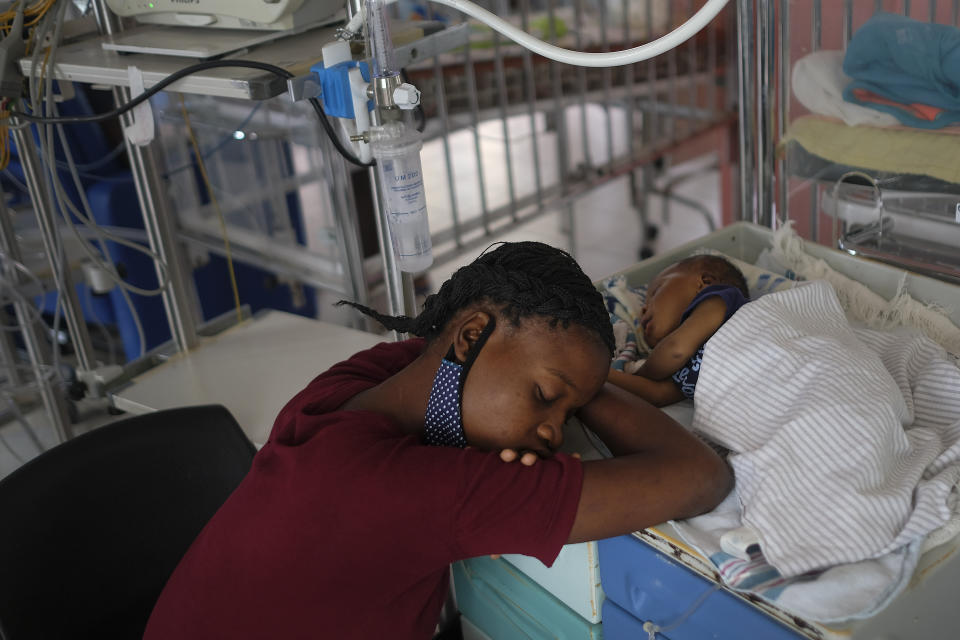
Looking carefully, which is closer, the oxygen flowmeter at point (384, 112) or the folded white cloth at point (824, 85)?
the oxygen flowmeter at point (384, 112)

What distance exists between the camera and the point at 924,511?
3.04ft

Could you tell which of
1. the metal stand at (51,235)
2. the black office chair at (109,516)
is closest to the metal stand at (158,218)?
the metal stand at (51,235)

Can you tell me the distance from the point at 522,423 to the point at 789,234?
2.51 ft

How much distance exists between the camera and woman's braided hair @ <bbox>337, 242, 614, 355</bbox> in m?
1.03

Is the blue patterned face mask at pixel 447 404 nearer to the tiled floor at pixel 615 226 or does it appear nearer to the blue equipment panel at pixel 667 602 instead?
the blue equipment panel at pixel 667 602

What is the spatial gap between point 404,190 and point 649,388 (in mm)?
463

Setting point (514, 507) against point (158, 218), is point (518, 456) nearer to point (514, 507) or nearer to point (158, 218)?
point (514, 507)

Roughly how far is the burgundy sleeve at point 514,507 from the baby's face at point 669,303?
45 centimetres

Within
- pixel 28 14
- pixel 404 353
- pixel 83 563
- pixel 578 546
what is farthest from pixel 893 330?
pixel 28 14

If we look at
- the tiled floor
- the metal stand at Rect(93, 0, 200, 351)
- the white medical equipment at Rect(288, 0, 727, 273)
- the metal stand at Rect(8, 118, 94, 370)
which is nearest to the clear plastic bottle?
the white medical equipment at Rect(288, 0, 727, 273)

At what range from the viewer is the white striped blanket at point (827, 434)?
3.00 feet

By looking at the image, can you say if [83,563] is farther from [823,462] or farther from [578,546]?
[823,462]

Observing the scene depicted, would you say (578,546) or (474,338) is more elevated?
(474,338)

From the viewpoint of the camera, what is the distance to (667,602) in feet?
3.38
